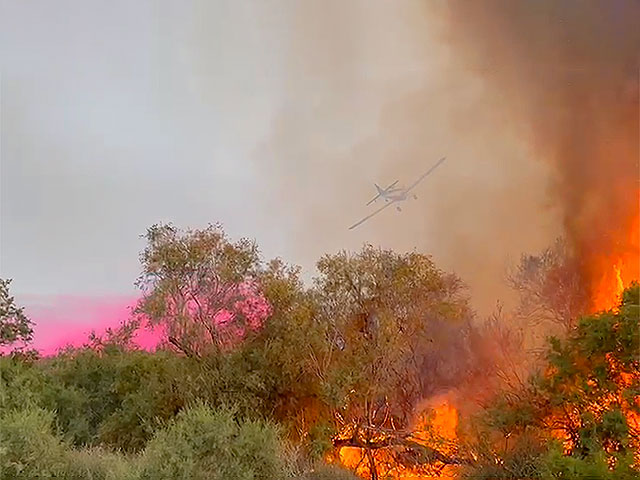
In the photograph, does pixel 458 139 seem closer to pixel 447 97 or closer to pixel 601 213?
pixel 447 97

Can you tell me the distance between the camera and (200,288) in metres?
8.38

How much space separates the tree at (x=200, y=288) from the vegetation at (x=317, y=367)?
0.7 inches

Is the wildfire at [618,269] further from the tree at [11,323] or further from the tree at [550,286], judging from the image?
the tree at [11,323]

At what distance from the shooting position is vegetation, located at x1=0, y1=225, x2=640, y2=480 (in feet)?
23.6

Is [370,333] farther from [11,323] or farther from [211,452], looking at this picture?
[11,323]

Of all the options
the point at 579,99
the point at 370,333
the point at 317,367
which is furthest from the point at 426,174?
the point at 317,367

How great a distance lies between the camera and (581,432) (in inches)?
238

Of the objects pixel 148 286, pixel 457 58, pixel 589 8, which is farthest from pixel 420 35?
pixel 148 286

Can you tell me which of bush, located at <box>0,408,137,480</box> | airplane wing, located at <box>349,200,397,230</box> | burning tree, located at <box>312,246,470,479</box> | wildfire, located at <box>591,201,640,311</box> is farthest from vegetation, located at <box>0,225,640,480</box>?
airplane wing, located at <box>349,200,397,230</box>

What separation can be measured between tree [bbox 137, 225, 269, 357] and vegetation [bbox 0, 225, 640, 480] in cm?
2

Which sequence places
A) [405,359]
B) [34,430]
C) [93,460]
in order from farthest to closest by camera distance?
[405,359]
[93,460]
[34,430]

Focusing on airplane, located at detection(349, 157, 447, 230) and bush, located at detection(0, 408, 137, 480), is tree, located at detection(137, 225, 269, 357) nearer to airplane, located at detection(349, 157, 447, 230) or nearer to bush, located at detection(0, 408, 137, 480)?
airplane, located at detection(349, 157, 447, 230)

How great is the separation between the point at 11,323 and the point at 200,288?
341cm

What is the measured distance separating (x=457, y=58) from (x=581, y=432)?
6.42m
